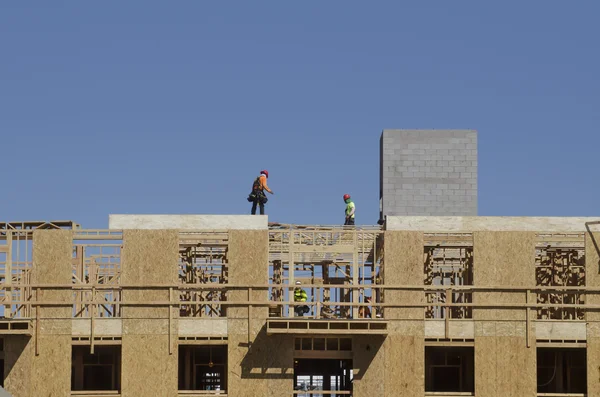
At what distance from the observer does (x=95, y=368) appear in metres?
56.0

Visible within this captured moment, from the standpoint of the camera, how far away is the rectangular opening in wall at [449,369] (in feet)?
161

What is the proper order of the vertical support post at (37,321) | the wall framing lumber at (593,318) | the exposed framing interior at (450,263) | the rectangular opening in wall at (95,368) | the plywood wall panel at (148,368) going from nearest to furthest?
the plywood wall panel at (148,368) → the vertical support post at (37,321) → the wall framing lumber at (593,318) → the exposed framing interior at (450,263) → the rectangular opening in wall at (95,368)

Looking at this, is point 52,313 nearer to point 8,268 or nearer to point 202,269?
point 8,268

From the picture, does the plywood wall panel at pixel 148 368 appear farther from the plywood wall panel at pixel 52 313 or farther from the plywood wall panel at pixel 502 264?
the plywood wall panel at pixel 502 264

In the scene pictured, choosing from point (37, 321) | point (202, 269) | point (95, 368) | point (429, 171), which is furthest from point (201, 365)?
point (429, 171)

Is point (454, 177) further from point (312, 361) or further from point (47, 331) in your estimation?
point (47, 331)

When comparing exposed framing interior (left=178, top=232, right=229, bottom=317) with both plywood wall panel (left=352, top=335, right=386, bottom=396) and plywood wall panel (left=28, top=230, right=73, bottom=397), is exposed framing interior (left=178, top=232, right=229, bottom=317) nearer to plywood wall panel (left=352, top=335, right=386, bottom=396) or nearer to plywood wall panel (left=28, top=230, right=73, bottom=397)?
plywood wall panel (left=28, top=230, right=73, bottom=397)

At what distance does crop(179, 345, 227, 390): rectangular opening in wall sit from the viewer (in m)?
50.7

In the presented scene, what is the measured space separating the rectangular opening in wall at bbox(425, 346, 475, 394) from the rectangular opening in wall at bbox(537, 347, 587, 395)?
2992mm

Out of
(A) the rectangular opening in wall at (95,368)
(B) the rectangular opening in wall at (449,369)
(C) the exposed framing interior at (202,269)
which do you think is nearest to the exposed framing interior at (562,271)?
→ (B) the rectangular opening in wall at (449,369)

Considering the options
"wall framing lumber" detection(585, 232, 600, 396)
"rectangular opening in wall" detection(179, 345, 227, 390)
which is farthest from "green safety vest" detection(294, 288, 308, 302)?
"wall framing lumber" detection(585, 232, 600, 396)

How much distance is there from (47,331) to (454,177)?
2429 cm

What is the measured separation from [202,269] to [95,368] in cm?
782

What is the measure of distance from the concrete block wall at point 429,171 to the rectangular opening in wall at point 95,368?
51.5ft
